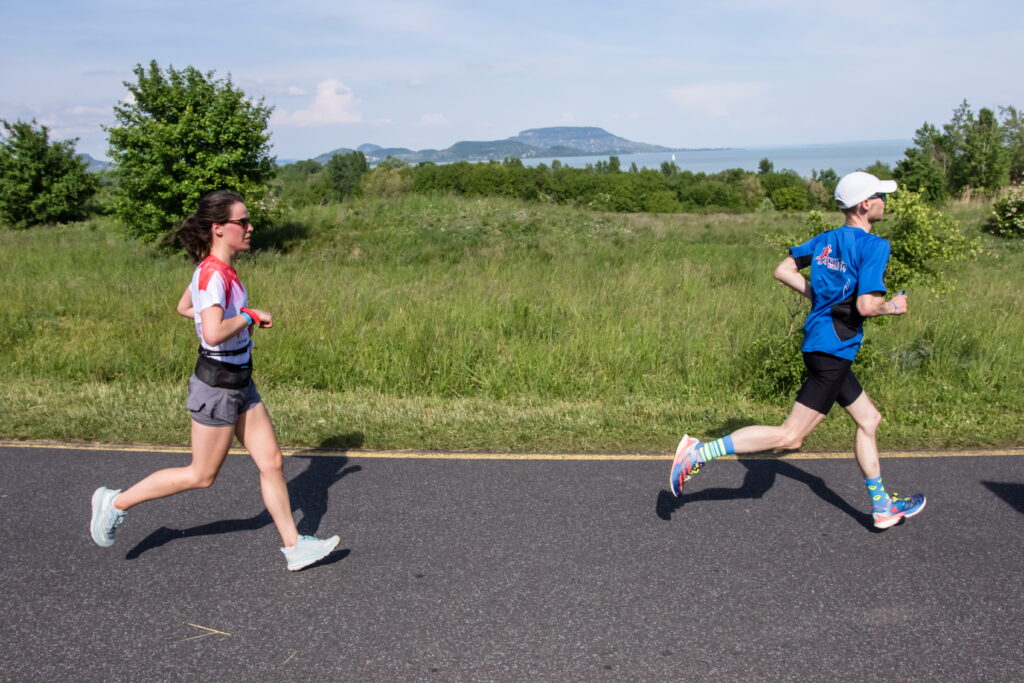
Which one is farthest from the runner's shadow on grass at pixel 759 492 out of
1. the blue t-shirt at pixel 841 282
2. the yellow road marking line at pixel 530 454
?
the blue t-shirt at pixel 841 282

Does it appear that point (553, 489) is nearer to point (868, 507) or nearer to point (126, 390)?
point (868, 507)

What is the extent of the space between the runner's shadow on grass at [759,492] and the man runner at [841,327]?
0.30 meters

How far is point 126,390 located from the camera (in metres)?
8.16

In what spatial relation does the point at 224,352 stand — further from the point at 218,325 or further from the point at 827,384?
the point at 827,384

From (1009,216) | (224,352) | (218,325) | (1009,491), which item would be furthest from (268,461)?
(1009,216)

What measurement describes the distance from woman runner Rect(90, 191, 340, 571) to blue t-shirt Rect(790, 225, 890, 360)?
8.93 feet

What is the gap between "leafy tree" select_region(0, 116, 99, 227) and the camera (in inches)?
1236

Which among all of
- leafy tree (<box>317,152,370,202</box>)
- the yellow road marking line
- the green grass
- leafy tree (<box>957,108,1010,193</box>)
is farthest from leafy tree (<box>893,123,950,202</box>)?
leafy tree (<box>317,152,370,202</box>)

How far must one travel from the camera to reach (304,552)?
4.11 meters

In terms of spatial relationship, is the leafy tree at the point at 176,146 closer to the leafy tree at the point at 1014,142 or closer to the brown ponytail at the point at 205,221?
the brown ponytail at the point at 205,221

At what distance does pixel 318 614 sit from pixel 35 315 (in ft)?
29.9

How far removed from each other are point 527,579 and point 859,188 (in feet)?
8.42

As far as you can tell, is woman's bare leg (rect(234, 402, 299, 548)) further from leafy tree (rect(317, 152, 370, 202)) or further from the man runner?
leafy tree (rect(317, 152, 370, 202))

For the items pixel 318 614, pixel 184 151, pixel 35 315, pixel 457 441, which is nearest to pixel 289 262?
pixel 184 151
